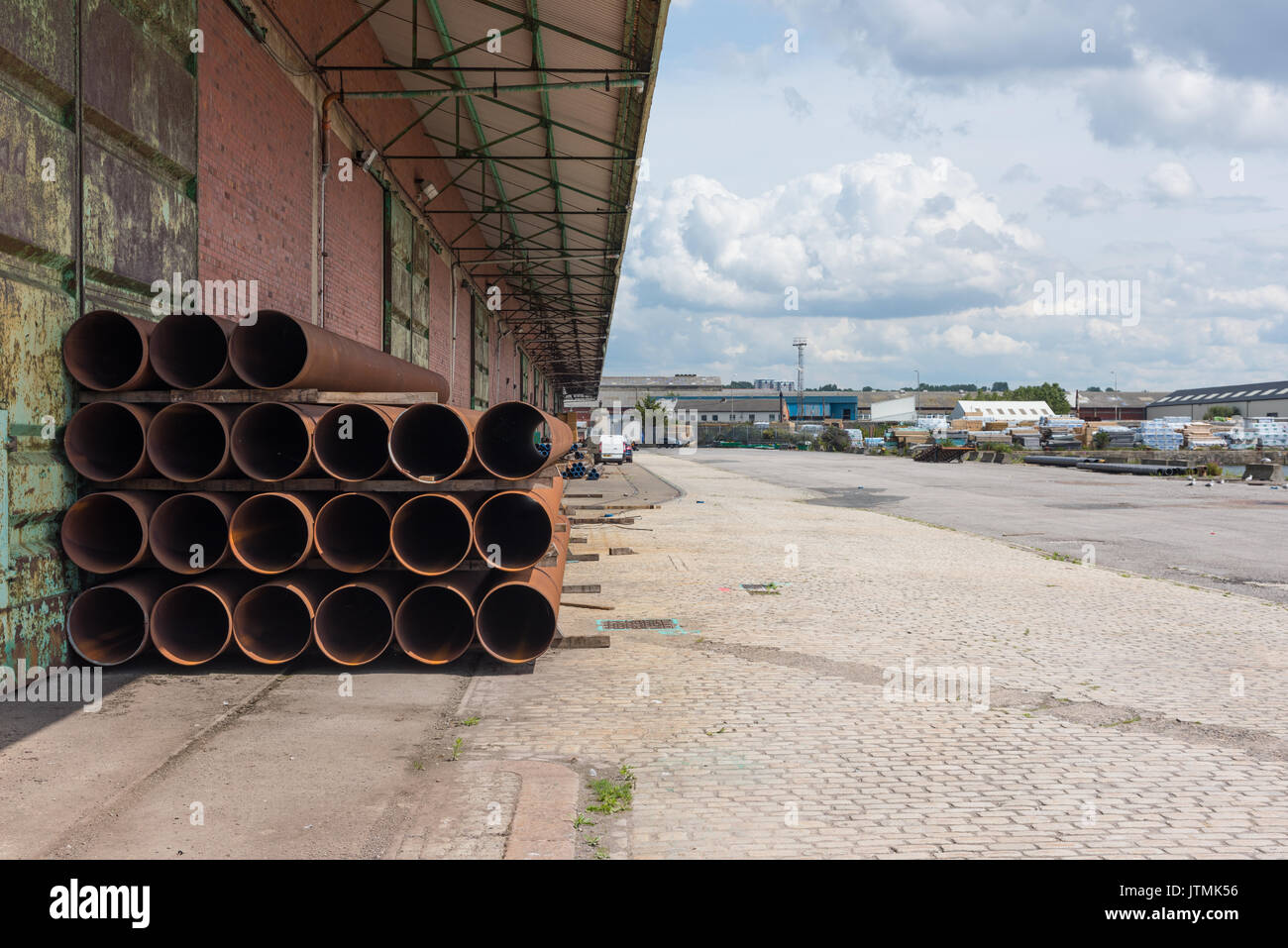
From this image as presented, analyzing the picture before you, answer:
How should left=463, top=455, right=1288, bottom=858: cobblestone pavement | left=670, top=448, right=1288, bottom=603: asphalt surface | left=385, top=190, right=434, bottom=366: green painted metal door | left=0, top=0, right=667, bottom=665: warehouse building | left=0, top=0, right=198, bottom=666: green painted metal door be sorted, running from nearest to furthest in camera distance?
1. left=463, top=455, right=1288, bottom=858: cobblestone pavement
2. left=0, top=0, right=198, bottom=666: green painted metal door
3. left=0, top=0, right=667, bottom=665: warehouse building
4. left=670, top=448, right=1288, bottom=603: asphalt surface
5. left=385, top=190, right=434, bottom=366: green painted metal door

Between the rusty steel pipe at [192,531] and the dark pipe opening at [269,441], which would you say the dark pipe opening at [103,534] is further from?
the dark pipe opening at [269,441]

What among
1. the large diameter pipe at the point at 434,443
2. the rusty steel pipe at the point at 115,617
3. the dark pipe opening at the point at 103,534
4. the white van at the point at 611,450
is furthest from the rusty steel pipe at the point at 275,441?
the white van at the point at 611,450

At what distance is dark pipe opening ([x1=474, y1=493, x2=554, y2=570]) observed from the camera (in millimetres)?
6195

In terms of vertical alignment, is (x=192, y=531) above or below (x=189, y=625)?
above

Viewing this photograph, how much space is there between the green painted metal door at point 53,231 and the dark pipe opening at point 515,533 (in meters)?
2.79

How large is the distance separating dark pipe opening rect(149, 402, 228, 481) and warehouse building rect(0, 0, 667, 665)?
2.02ft

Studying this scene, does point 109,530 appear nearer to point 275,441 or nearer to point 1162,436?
point 275,441

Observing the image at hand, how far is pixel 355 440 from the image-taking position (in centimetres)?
631

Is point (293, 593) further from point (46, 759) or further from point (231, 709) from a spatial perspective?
point (46, 759)

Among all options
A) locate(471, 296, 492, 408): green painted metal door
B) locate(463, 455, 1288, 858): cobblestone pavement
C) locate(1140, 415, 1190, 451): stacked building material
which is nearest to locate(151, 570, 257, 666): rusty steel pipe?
locate(463, 455, 1288, 858): cobblestone pavement

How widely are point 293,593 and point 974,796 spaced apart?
458cm

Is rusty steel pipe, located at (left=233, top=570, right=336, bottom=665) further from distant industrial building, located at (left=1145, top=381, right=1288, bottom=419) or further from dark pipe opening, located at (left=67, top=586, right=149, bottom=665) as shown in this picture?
distant industrial building, located at (left=1145, top=381, right=1288, bottom=419)

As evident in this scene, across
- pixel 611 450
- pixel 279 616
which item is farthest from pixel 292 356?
pixel 611 450

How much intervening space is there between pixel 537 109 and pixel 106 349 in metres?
9.22
